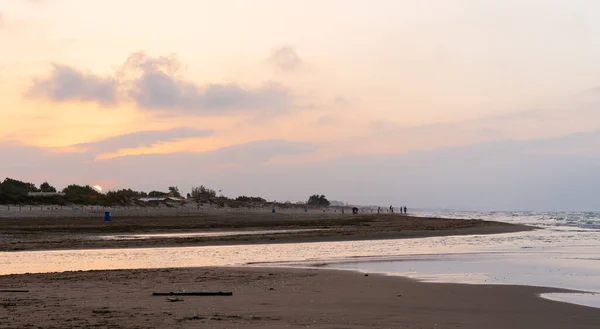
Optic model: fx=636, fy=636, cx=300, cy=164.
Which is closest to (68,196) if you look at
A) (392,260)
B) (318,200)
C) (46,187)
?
(46,187)

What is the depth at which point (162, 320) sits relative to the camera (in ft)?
33.6

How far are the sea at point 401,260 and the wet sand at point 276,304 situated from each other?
63.2 inches

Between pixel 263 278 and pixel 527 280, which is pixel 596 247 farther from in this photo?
pixel 263 278

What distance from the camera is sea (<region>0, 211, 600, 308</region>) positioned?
16.8 meters

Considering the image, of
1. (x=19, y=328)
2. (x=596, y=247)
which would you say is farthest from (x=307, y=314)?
(x=596, y=247)

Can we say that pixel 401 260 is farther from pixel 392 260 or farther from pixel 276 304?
pixel 276 304

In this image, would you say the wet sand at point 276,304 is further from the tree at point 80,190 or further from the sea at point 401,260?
the tree at point 80,190

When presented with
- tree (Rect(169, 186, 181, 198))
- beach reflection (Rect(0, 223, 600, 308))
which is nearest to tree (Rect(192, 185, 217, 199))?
tree (Rect(169, 186, 181, 198))

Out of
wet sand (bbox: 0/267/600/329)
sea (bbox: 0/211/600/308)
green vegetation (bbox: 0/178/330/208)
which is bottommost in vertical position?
wet sand (bbox: 0/267/600/329)

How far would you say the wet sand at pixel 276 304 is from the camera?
33.4 ft

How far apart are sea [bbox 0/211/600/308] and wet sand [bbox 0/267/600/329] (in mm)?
1606

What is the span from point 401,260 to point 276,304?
36.1 ft

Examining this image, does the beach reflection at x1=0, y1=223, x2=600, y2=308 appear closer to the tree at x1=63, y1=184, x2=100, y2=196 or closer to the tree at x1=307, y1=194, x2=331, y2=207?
the tree at x1=63, y1=184, x2=100, y2=196

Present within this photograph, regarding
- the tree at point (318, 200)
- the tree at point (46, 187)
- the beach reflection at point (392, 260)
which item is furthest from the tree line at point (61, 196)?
the tree at point (318, 200)
